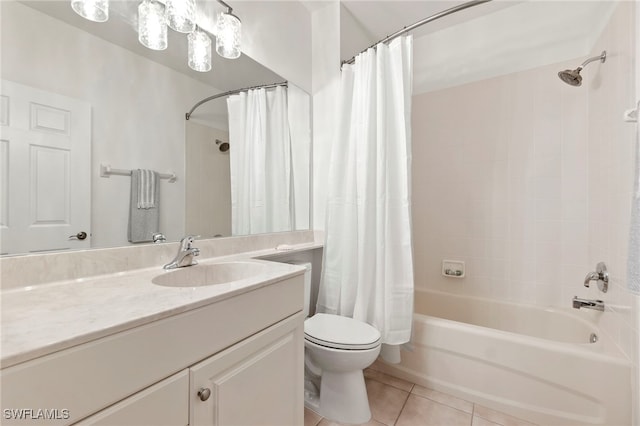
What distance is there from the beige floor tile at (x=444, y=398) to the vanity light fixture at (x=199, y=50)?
2099 mm

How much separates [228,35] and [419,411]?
215 cm

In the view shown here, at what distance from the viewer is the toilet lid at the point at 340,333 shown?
1.29 meters

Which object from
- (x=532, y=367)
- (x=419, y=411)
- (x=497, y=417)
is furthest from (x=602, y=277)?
(x=419, y=411)

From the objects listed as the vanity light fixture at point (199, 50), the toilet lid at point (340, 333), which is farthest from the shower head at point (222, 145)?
the toilet lid at point (340, 333)

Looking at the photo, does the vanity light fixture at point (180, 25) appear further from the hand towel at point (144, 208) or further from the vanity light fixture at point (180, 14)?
the hand towel at point (144, 208)

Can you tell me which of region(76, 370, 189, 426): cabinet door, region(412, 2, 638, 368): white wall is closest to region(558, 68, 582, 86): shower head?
region(412, 2, 638, 368): white wall

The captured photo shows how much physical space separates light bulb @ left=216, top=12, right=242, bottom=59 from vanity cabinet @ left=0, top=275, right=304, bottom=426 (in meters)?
1.15

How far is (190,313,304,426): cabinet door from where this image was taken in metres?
0.73

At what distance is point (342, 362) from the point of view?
4.25 feet

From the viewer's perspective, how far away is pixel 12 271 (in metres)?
0.78

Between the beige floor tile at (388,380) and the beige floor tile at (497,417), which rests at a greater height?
the beige floor tile at (497,417)

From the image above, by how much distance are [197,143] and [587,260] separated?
2.45 metres

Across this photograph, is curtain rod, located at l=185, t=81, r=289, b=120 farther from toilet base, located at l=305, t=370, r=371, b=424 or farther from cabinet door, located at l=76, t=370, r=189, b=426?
toilet base, located at l=305, t=370, r=371, b=424

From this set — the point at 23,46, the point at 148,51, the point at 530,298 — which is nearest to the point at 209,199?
the point at 148,51
